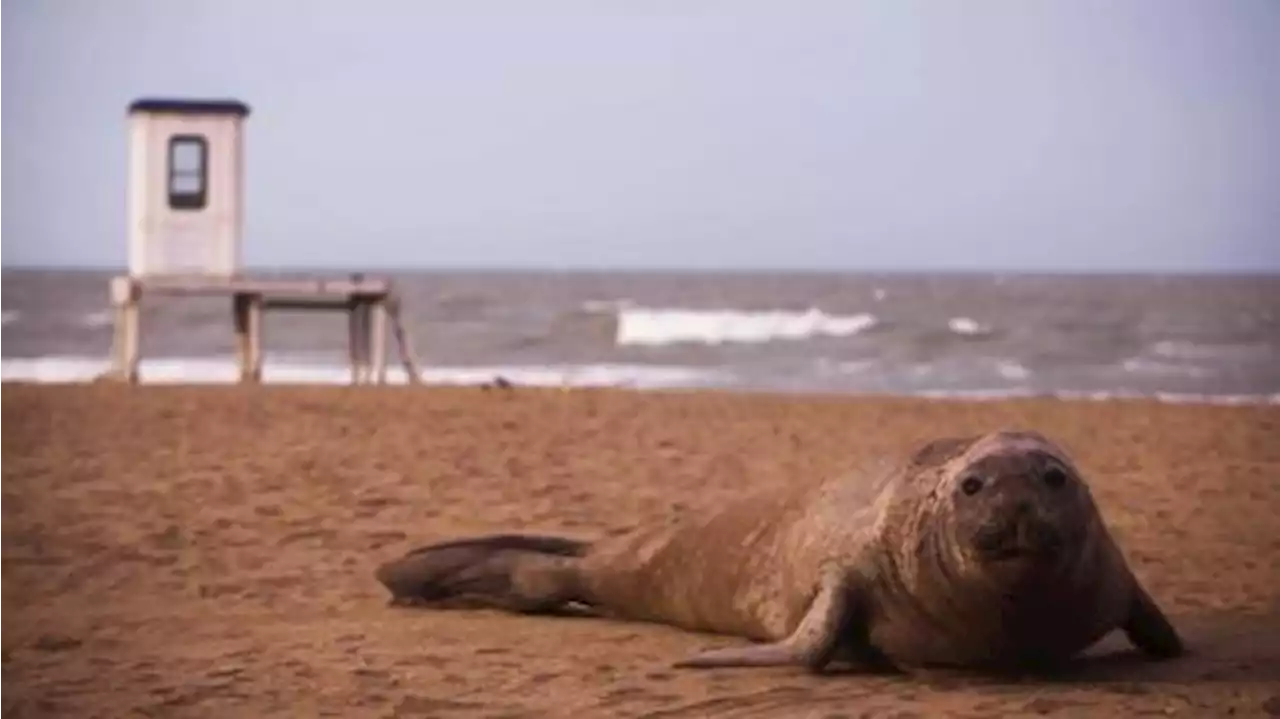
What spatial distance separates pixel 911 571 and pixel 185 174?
1216 cm

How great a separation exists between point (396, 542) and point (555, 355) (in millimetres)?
20363

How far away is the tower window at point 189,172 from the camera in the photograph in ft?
50.7

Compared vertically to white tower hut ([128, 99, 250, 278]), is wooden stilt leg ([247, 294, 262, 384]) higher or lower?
lower

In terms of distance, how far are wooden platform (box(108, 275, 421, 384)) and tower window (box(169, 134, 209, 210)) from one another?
0.58 m

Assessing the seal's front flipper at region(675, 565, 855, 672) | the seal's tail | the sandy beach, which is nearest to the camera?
the sandy beach

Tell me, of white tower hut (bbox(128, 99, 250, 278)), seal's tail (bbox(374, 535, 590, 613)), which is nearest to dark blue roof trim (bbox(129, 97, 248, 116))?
white tower hut (bbox(128, 99, 250, 278))

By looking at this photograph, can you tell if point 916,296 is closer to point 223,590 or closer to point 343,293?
A: point 343,293

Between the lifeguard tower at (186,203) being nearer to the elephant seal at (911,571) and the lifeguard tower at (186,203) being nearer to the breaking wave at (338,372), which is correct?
the breaking wave at (338,372)

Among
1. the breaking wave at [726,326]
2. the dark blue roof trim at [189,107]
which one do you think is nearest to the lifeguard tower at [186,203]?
the dark blue roof trim at [189,107]

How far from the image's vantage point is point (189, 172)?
15523mm

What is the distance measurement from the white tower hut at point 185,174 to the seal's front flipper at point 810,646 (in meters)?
11.7

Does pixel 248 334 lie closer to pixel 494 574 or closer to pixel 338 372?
pixel 338 372

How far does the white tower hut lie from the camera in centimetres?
1541

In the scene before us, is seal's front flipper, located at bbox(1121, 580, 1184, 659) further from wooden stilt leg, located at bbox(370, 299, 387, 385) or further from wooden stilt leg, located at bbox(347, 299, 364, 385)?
wooden stilt leg, located at bbox(347, 299, 364, 385)
